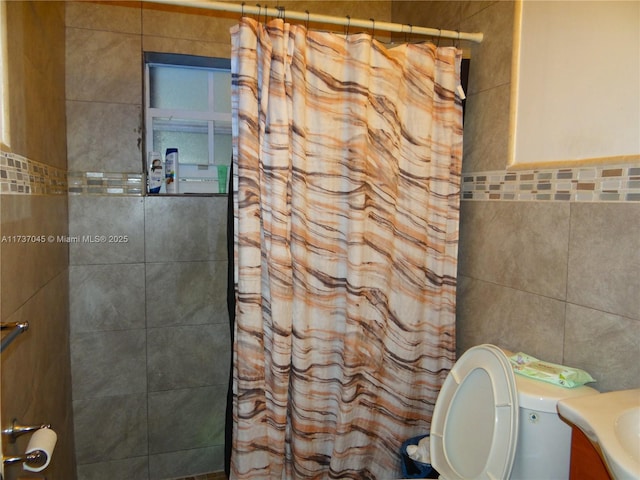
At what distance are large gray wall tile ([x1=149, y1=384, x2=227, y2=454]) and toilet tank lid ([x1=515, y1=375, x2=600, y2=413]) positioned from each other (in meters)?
1.68

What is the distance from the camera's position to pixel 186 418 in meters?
2.45

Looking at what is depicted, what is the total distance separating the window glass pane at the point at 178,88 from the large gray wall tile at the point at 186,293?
0.91 meters

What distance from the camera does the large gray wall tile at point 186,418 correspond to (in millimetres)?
2404

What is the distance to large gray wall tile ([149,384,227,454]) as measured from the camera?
7.89ft

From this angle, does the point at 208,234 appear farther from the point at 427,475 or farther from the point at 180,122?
the point at 427,475

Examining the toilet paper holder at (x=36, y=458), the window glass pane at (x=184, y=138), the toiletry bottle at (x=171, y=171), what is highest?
the window glass pane at (x=184, y=138)

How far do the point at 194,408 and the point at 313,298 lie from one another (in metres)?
1.20

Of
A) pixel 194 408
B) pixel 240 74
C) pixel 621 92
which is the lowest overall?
pixel 194 408

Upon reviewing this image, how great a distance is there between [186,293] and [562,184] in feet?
6.06

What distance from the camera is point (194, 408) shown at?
2.46m

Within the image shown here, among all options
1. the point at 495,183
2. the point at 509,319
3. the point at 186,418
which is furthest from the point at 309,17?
the point at 186,418

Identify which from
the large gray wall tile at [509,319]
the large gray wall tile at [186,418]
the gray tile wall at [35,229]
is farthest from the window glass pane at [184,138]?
the large gray wall tile at [509,319]

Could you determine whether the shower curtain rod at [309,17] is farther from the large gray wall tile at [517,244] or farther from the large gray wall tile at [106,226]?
the large gray wall tile at [106,226]

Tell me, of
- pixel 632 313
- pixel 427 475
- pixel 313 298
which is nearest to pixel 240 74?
pixel 313 298
